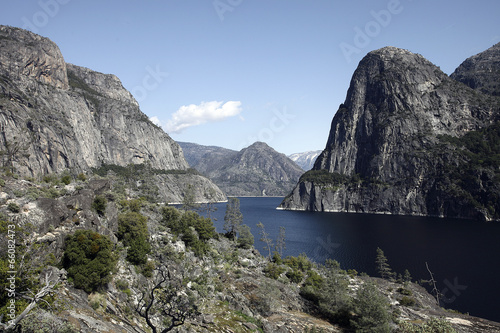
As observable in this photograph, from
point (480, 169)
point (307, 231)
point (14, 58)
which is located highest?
point (14, 58)

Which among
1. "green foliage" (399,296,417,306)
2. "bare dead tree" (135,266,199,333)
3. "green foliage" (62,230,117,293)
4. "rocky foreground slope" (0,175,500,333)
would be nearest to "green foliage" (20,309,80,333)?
"rocky foreground slope" (0,175,500,333)

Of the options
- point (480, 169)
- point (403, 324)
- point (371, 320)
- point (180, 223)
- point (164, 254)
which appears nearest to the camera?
point (371, 320)

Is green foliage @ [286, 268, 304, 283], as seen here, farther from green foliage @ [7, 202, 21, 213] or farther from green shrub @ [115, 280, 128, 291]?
green foliage @ [7, 202, 21, 213]

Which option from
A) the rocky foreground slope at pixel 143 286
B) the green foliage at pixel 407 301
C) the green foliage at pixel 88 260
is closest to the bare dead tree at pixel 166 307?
the rocky foreground slope at pixel 143 286

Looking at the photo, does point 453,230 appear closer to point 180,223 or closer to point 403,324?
point 403,324

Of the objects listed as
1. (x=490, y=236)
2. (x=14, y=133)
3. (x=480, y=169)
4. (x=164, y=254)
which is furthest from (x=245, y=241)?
(x=480, y=169)
